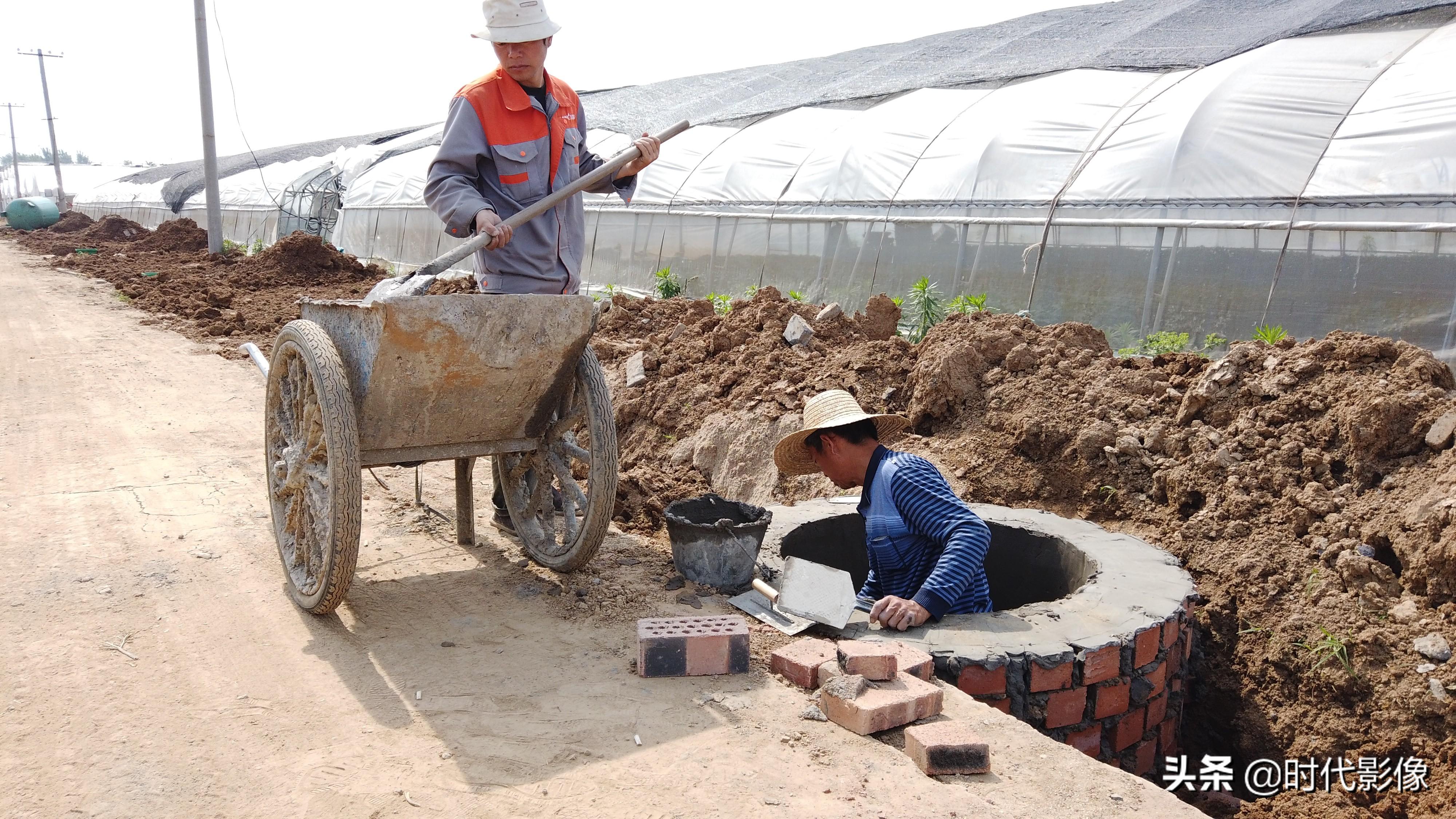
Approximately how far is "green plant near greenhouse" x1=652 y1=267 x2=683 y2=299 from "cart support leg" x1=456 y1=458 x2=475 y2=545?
6965mm

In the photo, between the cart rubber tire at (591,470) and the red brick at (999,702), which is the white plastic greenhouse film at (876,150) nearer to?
the cart rubber tire at (591,470)

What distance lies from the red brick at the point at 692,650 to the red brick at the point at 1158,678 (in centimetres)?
154

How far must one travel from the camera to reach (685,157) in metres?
13.1

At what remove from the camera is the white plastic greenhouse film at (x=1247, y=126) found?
7059 millimetres

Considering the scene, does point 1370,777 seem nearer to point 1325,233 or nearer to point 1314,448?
point 1314,448

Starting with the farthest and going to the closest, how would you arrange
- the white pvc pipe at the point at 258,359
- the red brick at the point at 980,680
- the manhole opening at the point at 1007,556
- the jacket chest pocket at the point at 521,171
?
the white pvc pipe at the point at 258,359
the manhole opening at the point at 1007,556
the jacket chest pocket at the point at 521,171
the red brick at the point at 980,680

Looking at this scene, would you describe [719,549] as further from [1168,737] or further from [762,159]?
[762,159]

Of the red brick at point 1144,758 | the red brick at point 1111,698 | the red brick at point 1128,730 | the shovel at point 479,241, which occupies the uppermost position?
the shovel at point 479,241

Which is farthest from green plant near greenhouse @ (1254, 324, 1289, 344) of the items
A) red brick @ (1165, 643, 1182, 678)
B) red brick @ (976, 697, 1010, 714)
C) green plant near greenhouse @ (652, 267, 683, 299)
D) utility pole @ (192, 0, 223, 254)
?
utility pole @ (192, 0, 223, 254)

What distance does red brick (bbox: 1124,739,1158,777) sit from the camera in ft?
12.1

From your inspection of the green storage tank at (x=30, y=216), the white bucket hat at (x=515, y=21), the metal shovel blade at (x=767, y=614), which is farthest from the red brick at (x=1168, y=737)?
the green storage tank at (x=30, y=216)

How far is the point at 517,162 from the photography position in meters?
3.97

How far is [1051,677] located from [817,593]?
84 centimetres

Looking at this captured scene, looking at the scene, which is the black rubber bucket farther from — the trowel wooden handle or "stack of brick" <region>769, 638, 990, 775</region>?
"stack of brick" <region>769, 638, 990, 775</region>
